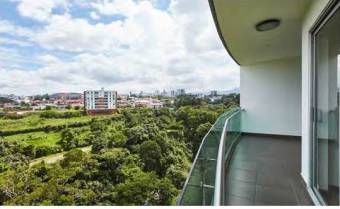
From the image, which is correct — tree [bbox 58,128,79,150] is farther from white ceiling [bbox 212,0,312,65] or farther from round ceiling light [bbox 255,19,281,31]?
round ceiling light [bbox 255,19,281,31]

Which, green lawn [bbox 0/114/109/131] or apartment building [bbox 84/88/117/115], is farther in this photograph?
apartment building [bbox 84/88/117/115]

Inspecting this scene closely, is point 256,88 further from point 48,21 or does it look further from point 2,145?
point 48,21

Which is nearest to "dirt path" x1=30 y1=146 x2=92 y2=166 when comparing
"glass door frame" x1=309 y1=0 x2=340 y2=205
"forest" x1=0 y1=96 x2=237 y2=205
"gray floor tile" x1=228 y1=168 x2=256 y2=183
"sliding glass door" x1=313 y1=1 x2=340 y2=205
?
"forest" x1=0 y1=96 x2=237 y2=205

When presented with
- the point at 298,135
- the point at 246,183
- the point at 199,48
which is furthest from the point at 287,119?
the point at 199,48

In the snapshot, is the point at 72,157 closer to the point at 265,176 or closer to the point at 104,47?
the point at 104,47

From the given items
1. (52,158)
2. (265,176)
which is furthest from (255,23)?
(52,158)
